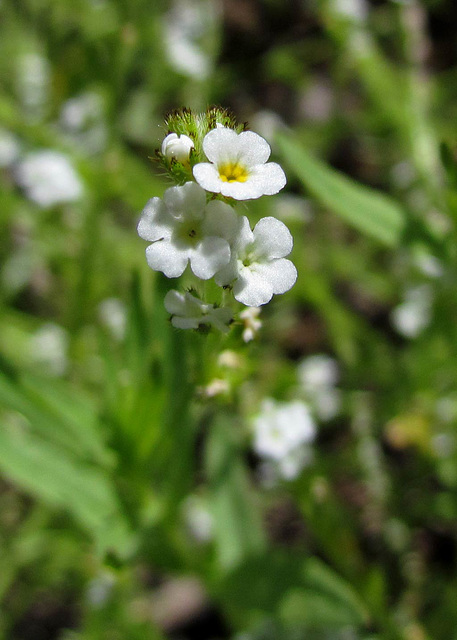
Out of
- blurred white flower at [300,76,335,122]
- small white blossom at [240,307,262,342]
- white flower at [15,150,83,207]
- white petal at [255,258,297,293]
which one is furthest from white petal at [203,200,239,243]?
blurred white flower at [300,76,335,122]

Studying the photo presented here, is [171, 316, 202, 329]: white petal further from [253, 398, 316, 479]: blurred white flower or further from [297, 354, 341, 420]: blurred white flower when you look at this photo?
[297, 354, 341, 420]: blurred white flower

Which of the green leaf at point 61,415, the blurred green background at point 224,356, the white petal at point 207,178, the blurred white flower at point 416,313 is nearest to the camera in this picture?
the white petal at point 207,178

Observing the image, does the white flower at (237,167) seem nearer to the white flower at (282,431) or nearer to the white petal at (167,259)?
the white petal at (167,259)

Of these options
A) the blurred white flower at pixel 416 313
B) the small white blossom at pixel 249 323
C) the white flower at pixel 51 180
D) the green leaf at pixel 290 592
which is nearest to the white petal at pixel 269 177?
the small white blossom at pixel 249 323

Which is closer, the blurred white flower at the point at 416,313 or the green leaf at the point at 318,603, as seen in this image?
the green leaf at the point at 318,603

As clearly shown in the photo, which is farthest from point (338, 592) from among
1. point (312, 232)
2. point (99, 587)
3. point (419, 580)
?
point (312, 232)

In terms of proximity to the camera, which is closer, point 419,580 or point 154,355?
point 154,355

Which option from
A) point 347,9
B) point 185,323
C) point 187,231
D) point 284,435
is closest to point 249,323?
point 185,323

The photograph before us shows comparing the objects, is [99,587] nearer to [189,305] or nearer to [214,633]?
[214,633]
